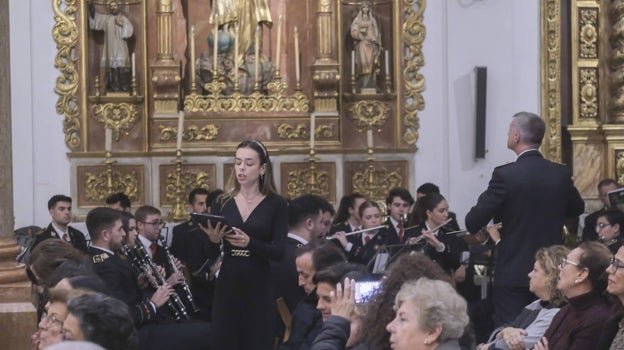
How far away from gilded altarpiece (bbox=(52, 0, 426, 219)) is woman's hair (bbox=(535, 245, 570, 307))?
22.5ft

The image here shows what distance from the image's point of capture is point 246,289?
806 centimetres

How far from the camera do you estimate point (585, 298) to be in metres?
6.82

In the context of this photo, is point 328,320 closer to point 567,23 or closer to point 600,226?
point 600,226

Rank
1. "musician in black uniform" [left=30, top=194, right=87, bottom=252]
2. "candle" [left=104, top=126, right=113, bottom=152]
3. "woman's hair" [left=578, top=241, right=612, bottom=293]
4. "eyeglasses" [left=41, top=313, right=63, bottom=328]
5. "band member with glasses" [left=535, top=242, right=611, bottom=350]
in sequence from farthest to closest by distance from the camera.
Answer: "candle" [left=104, top=126, right=113, bottom=152], "musician in black uniform" [left=30, top=194, right=87, bottom=252], "woman's hair" [left=578, top=241, right=612, bottom=293], "band member with glasses" [left=535, top=242, right=611, bottom=350], "eyeglasses" [left=41, top=313, right=63, bottom=328]

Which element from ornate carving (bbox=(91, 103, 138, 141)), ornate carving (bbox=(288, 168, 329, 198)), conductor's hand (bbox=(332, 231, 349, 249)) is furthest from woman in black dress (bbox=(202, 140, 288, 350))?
ornate carving (bbox=(91, 103, 138, 141))

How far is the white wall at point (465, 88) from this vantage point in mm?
14547

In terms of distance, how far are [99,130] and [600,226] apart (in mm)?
5523

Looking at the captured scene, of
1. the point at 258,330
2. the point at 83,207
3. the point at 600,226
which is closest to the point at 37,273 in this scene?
the point at 258,330

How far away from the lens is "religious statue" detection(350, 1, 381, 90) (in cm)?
1438

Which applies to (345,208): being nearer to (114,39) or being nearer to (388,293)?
(114,39)

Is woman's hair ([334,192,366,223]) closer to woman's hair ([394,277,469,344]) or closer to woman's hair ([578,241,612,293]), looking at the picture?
woman's hair ([578,241,612,293])

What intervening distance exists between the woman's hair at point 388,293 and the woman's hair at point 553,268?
51.7 inches

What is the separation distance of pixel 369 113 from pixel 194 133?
1.93 m

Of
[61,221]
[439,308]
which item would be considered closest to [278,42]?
[61,221]
